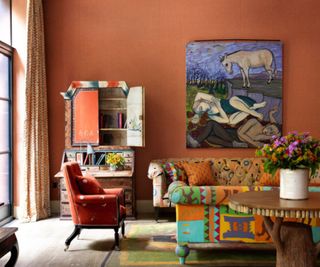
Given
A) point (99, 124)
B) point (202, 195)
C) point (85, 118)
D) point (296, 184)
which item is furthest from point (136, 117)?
point (296, 184)

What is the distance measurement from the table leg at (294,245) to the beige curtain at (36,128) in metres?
4.13

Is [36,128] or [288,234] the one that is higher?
[36,128]

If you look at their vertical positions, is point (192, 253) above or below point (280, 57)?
below

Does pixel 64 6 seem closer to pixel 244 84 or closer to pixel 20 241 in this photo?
pixel 244 84

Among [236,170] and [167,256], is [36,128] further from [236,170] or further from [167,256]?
[236,170]

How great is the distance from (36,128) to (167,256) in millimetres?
3040

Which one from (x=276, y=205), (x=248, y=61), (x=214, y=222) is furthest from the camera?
(x=248, y=61)

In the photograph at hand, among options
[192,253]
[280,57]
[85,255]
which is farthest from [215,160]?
[85,255]

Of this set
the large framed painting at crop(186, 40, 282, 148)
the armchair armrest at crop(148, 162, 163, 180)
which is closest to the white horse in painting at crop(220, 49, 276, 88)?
the large framed painting at crop(186, 40, 282, 148)

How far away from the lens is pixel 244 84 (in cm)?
706

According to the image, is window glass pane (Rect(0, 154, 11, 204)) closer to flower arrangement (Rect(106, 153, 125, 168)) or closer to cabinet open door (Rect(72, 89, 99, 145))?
cabinet open door (Rect(72, 89, 99, 145))

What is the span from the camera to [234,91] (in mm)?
7066

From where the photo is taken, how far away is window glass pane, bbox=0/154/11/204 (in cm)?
631

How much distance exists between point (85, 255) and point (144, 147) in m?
2.75
